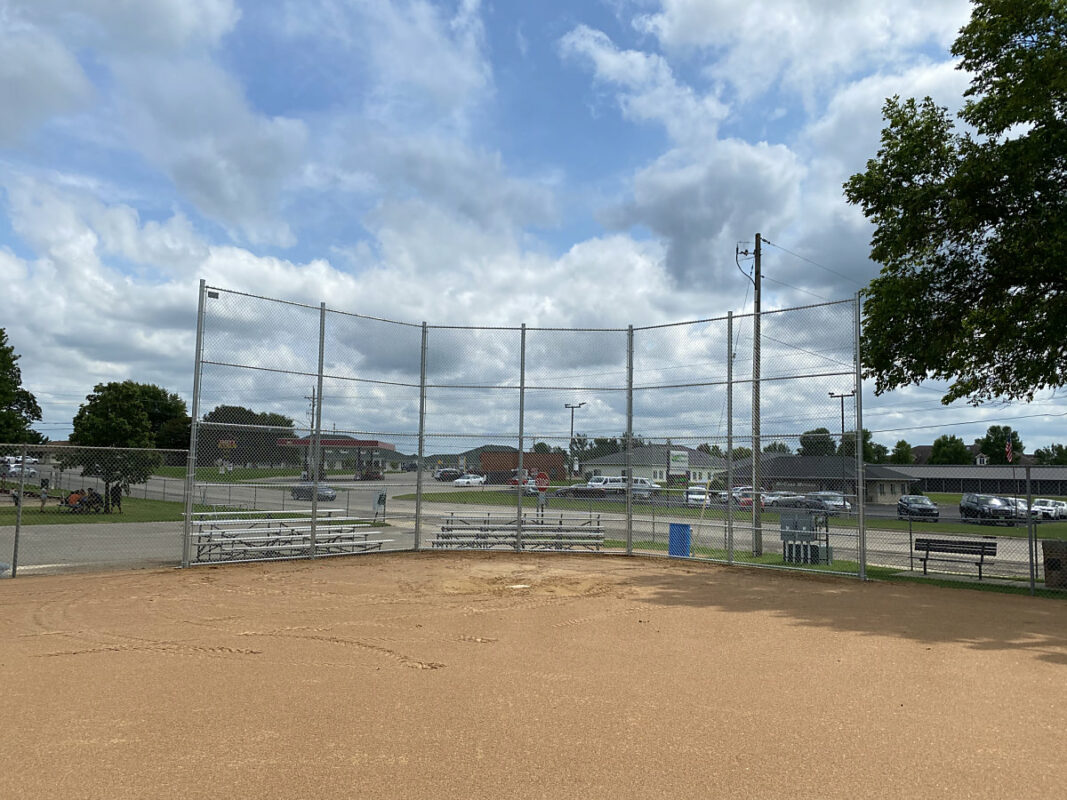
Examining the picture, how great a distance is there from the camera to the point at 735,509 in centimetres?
1463

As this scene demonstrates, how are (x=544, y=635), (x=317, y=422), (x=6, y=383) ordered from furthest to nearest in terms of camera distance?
(x=6, y=383) → (x=317, y=422) → (x=544, y=635)

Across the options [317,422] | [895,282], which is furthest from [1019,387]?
[317,422]

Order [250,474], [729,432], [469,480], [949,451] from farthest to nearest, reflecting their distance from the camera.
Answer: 1. [949,451]
2. [469,480]
3. [729,432]
4. [250,474]

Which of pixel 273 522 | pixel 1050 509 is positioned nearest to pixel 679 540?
pixel 273 522

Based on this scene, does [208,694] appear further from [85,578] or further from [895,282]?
[895,282]

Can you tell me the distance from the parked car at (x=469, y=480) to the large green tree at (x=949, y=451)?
81.7 m

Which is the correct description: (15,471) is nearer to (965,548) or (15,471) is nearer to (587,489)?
(587,489)

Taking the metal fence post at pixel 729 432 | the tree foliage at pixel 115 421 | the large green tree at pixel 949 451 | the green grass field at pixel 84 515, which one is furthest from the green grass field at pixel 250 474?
the large green tree at pixel 949 451

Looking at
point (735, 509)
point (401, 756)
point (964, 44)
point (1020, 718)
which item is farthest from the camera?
point (735, 509)

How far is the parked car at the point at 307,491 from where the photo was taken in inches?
527

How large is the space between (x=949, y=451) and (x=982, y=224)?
86.1 metres

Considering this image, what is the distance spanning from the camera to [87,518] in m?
20.6

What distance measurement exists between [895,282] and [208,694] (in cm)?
1274

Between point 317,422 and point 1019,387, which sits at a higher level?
point 1019,387
